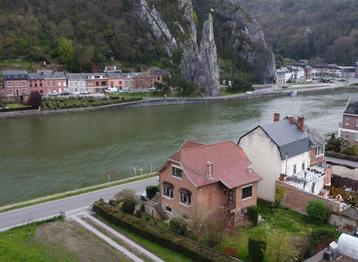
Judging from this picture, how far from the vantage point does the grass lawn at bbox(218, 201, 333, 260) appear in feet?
55.8

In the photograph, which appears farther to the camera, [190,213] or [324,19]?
[324,19]

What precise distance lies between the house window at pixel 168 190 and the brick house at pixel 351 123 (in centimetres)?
1998

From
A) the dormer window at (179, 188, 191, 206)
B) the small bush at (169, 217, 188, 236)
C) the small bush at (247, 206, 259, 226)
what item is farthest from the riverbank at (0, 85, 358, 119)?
the small bush at (247, 206, 259, 226)

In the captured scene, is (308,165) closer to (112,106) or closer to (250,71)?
(112,106)

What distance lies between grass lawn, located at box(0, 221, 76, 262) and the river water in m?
7.48

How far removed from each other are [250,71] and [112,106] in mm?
50198

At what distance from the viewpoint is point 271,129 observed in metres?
22.7

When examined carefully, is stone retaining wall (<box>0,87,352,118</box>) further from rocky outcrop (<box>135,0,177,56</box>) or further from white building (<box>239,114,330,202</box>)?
white building (<box>239,114,330,202</box>)

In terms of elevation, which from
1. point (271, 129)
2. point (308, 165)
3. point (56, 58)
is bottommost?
point (308, 165)

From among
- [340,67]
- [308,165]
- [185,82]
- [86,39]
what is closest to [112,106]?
[185,82]

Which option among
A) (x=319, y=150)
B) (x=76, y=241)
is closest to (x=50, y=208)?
(x=76, y=241)

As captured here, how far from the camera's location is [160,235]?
16734 mm

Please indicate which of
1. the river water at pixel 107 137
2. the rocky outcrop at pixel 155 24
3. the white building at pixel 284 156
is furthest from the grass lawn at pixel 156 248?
the rocky outcrop at pixel 155 24

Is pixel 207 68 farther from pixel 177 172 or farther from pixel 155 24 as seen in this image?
pixel 177 172
